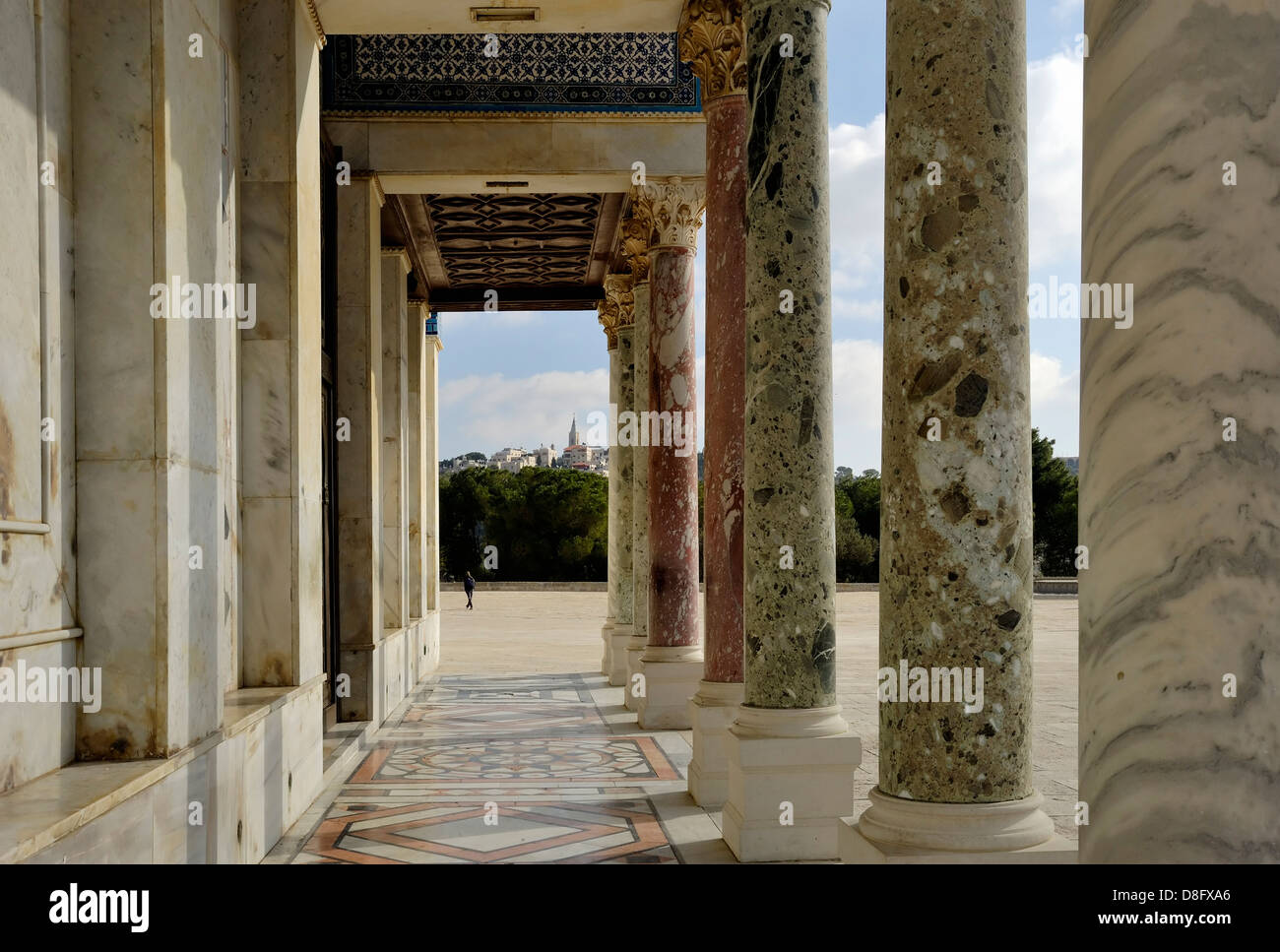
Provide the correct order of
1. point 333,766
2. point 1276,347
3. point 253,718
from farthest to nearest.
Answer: point 333,766, point 253,718, point 1276,347

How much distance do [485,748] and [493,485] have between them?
7561 centimetres

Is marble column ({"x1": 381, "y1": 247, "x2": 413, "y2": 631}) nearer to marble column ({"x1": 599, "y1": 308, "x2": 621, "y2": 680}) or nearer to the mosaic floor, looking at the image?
the mosaic floor

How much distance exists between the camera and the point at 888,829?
675 centimetres

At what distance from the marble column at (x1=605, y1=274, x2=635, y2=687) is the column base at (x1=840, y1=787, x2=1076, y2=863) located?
1984 cm

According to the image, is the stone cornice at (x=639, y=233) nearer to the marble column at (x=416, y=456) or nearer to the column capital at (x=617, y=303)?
the column capital at (x=617, y=303)

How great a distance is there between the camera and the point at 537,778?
591 inches

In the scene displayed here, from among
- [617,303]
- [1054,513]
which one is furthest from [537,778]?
[1054,513]

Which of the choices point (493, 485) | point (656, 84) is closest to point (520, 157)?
point (656, 84)

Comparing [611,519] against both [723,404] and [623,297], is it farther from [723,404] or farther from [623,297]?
[723,404]

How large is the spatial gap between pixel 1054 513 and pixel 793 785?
70.2m

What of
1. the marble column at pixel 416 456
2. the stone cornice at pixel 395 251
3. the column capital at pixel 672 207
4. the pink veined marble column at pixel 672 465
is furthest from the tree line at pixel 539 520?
the pink veined marble column at pixel 672 465

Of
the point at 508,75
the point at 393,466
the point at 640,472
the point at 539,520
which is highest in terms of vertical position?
the point at 508,75

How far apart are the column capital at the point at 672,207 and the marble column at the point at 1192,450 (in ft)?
51.8
